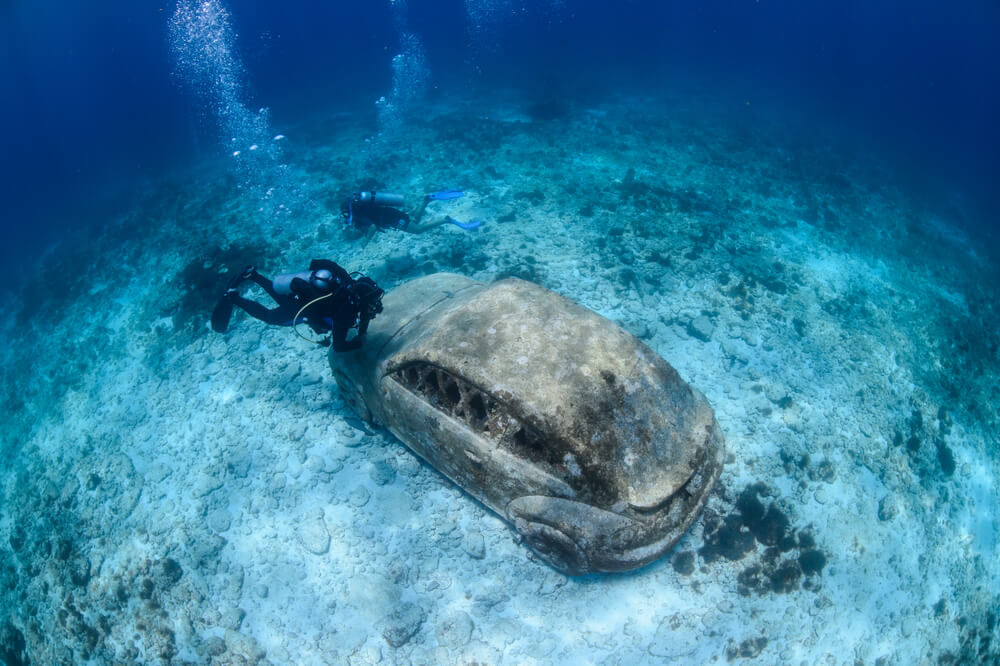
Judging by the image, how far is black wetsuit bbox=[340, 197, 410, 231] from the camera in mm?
8484

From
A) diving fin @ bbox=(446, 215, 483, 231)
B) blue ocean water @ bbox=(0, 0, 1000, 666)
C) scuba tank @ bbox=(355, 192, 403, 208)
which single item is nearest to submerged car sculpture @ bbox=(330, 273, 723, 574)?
blue ocean water @ bbox=(0, 0, 1000, 666)

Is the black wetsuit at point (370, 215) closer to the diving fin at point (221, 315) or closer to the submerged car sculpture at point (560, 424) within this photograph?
the diving fin at point (221, 315)

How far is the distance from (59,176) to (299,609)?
46.5 metres

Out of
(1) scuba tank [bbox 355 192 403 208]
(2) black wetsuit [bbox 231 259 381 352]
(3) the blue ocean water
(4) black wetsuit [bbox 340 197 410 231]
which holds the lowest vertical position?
(3) the blue ocean water

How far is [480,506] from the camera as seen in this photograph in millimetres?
5098

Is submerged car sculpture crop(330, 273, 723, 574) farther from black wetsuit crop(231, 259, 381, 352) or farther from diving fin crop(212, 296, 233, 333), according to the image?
diving fin crop(212, 296, 233, 333)

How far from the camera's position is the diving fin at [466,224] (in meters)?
9.76

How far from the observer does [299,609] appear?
15.1 ft

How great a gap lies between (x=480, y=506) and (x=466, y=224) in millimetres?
6844

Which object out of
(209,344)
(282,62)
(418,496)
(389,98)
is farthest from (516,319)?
(282,62)

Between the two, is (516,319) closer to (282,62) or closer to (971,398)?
(971,398)

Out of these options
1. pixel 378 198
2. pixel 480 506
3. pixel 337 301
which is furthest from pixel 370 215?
pixel 480 506

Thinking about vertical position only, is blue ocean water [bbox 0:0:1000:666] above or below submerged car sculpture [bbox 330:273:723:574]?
below

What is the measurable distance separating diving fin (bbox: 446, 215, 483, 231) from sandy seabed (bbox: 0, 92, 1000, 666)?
0.25m
